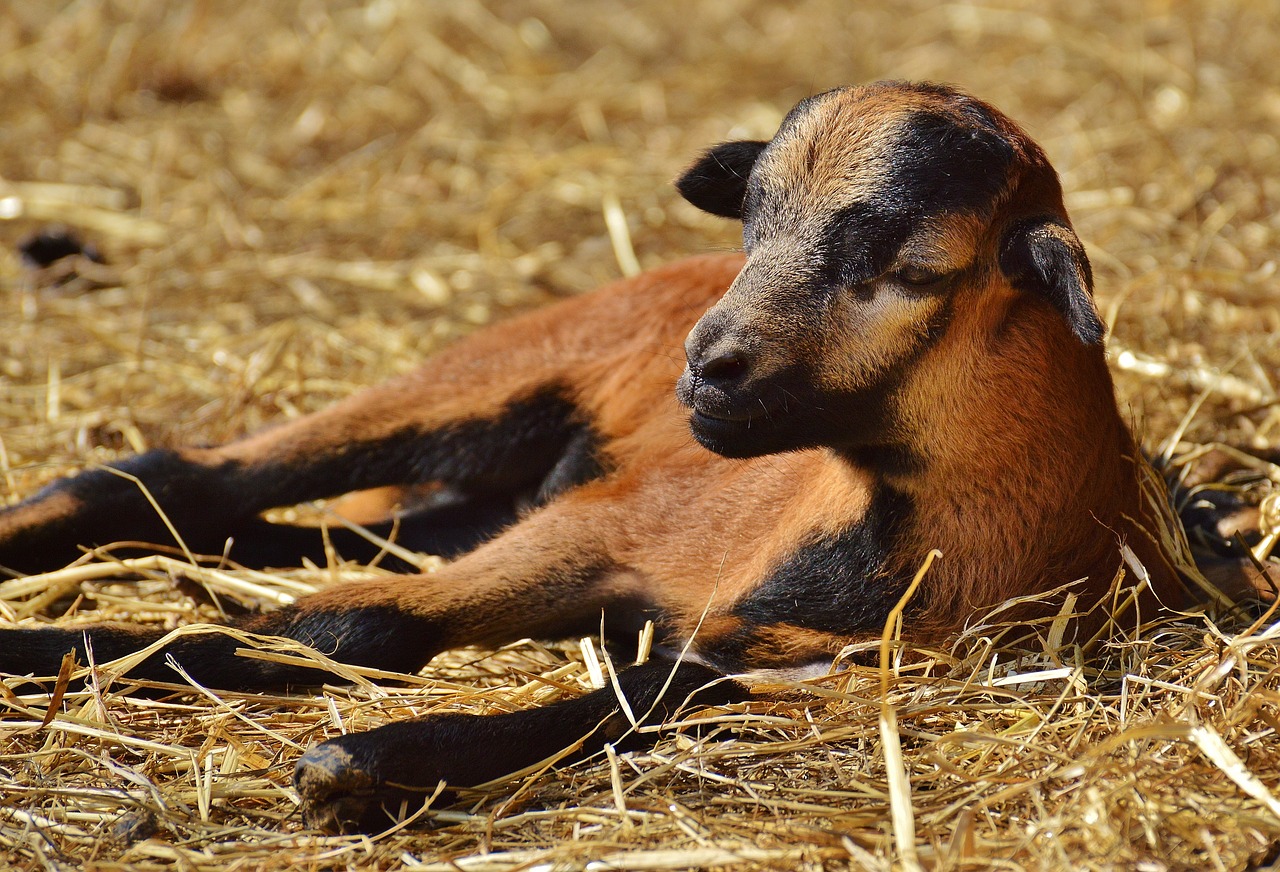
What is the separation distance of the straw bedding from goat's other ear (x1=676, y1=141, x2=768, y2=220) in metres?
1.29

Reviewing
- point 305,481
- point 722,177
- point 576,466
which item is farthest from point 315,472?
point 722,177

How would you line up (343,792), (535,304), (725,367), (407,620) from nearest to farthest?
(343,792) < (725,367) < (407,620) < (535,304)

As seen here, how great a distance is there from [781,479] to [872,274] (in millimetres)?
793

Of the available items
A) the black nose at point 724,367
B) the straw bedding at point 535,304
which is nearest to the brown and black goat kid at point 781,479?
the black nose at point 724,367

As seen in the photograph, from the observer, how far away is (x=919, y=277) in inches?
115

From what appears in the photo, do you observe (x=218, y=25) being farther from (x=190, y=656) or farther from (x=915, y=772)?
Answer: (x=915, y=772)

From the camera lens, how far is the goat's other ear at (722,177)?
11.2 feet

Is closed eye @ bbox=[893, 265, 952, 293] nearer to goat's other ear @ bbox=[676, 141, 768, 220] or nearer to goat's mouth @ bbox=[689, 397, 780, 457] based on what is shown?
goat's mouth @ bbox=[689, 397, 780, 457]

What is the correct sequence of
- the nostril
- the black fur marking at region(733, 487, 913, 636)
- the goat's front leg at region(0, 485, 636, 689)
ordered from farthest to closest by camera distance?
the goat's front leg at region(0, 485, 636, 689) < the black fur marking at region(733, 487, 913, 636) < the nostril

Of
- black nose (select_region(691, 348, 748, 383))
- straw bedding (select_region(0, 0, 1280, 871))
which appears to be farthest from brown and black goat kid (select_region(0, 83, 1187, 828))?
straw bedding (select_region(0, 0, 1280, 871))

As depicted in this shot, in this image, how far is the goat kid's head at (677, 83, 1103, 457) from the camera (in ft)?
9.50

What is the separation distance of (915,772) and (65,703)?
2100 mm

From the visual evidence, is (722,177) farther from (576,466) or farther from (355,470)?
(355,470)

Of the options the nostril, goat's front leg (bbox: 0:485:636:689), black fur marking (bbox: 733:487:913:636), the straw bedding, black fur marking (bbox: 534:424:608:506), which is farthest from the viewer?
black fur marking (bbox: 534:424:608:506)
